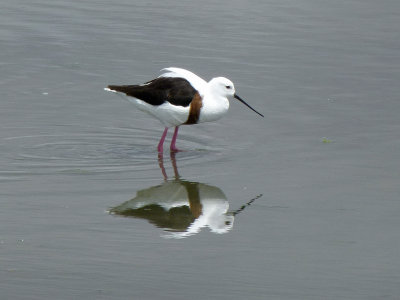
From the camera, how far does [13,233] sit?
7.12 m

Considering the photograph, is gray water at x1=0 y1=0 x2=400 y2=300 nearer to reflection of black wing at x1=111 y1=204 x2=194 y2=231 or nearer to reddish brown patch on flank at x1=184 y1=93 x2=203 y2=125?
reflection of black wing at x1=111 y1=204 x2=194 y2=231

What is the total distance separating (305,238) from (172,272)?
1324 mm

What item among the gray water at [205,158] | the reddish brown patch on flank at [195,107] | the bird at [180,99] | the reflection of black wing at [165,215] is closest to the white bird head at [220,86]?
the bird at [180,99]

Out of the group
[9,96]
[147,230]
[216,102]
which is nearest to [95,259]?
[147,230]

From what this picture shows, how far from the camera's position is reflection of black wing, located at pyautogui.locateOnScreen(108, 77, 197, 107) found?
1017cm

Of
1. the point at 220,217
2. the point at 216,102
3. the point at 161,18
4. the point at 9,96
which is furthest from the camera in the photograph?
the point at 161,18

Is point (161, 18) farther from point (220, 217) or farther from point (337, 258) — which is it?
point (337, 258)

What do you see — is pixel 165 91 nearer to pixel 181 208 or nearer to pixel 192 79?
pixel 192 79

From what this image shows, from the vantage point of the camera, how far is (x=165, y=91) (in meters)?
10.2

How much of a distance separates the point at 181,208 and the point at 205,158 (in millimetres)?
1787

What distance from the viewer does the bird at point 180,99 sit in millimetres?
10164

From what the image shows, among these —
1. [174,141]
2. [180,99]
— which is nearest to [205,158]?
[174,141]

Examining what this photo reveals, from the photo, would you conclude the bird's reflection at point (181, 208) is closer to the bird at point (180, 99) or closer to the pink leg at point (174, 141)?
the pink leg at point (174, 141)

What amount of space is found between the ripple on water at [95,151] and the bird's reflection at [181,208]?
0.80 metres
